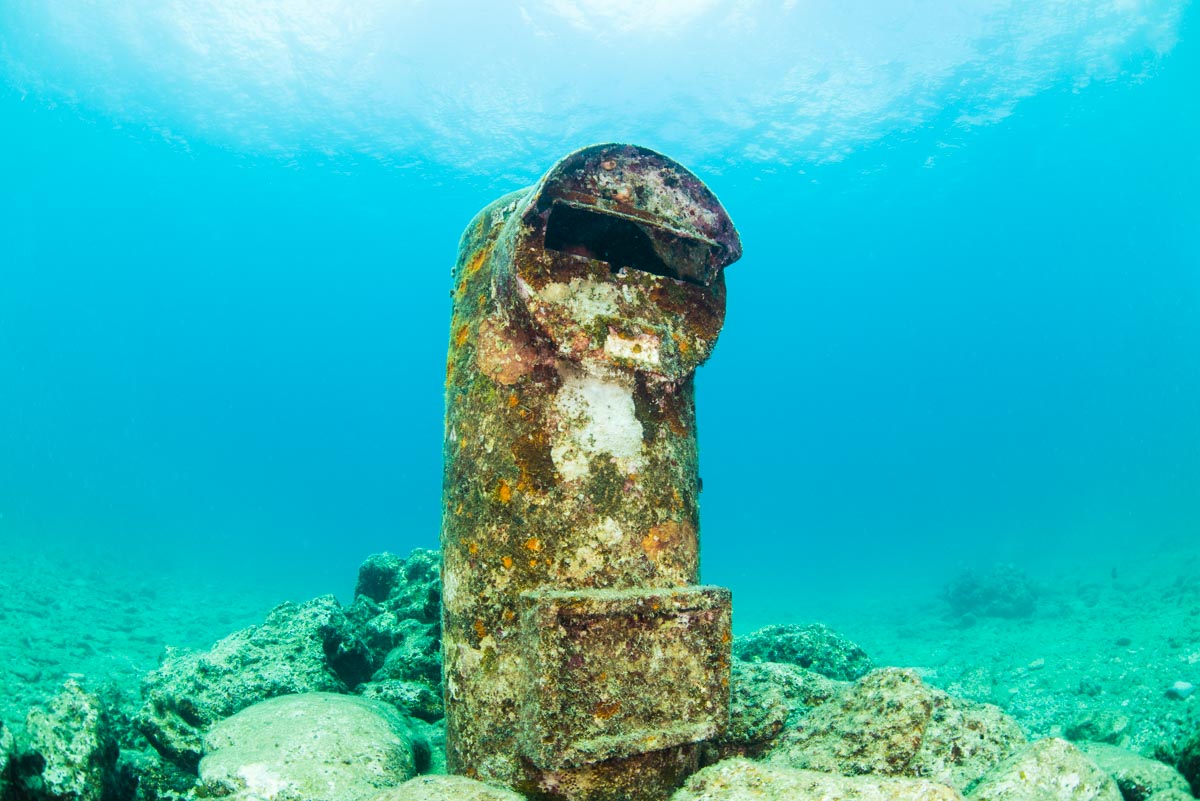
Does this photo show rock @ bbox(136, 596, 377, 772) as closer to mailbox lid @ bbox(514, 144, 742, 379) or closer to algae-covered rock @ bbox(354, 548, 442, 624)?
algae-covered rock @ bbox(354, 548, 442, 624)

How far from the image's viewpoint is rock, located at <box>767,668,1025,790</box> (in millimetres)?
2801

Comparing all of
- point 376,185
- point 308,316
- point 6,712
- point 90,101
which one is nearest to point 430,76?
point 376,185

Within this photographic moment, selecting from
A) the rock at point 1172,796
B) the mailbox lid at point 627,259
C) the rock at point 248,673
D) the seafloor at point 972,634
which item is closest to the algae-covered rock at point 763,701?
the rock at point 1172,796

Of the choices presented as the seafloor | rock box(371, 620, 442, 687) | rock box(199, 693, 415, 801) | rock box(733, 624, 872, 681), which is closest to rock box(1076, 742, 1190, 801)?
the seafloor

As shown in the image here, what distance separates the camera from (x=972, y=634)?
728 inches

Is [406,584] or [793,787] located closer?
[793,787]

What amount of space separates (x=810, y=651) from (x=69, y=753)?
6475 mm

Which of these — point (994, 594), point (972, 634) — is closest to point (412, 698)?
point (972, 634)

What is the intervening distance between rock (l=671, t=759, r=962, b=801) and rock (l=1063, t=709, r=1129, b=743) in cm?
604

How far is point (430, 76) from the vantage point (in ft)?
140

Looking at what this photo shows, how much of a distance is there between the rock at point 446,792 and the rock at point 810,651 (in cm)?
521

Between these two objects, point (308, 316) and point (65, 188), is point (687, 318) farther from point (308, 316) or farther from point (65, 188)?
point (308, 316)

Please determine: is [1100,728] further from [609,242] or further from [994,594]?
[994,594]

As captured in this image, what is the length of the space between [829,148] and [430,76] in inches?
1222
